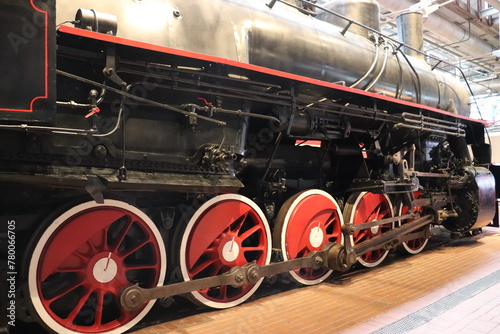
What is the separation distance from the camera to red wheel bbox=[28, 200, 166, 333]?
1.98 metres

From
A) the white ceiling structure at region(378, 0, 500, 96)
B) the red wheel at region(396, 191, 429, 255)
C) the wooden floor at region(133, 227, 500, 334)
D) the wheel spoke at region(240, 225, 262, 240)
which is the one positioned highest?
the white ceiling structure at region(378, 0, 500, 96)

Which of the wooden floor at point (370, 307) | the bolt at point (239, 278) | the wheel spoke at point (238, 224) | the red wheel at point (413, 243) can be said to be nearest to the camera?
the wooden floor at point (370, 307)

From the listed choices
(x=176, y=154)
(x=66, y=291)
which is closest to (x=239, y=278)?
(x=176, y=154)

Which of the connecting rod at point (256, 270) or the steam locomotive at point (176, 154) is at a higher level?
the steam locomotive at point (176, 154)

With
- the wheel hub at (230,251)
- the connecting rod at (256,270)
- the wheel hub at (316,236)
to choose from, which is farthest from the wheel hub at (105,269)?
the wheel hub at (316,236)

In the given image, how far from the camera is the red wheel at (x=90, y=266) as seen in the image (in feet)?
6.51

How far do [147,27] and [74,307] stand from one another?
5.47 ft

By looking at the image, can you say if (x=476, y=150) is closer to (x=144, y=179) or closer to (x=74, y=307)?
(x=144, y=179)

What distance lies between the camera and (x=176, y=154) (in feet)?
7.74

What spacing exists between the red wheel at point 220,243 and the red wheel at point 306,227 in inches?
8.7

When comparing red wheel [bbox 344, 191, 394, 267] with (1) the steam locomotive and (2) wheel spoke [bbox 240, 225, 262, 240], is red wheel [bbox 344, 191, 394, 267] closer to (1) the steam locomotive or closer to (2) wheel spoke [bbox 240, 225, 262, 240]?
(1) the steam locomotive

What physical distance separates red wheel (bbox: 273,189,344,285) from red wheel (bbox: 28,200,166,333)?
1.06m

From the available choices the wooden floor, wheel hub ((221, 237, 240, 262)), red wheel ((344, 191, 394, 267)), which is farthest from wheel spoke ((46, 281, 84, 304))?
red wheel ((344, 191, 394, 267))

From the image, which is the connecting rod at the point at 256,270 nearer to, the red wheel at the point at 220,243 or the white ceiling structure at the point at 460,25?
the red wheel at the point at 220,243
